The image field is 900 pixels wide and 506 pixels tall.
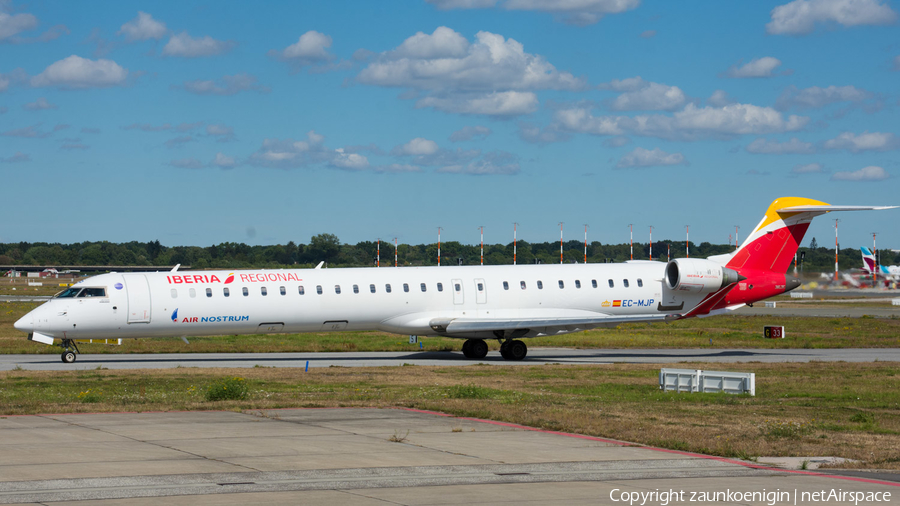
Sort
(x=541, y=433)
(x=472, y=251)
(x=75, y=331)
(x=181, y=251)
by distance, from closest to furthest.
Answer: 1. (x=541, y=433)
2. (x=75, y=331)
3. (x=472, y=251)
4. (x=181, y=251)

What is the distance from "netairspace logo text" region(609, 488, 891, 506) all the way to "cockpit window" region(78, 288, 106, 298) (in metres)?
23.3

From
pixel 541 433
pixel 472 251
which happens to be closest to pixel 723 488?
pixel 541 433

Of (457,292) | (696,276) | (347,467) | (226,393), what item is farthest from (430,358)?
(347,467)

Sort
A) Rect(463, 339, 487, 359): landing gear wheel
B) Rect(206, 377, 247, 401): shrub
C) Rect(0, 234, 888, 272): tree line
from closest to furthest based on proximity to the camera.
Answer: Rect(206, 377, 247, 401): shrub → Rect(463, 339, 487, 359): landing gear wheel → Rect(0, 234, 888, 272): tree line

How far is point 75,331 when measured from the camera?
30.1 meters

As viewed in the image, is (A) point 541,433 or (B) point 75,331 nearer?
(A) point 541,433

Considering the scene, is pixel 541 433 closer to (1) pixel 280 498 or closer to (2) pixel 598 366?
(1) pixel 280 498

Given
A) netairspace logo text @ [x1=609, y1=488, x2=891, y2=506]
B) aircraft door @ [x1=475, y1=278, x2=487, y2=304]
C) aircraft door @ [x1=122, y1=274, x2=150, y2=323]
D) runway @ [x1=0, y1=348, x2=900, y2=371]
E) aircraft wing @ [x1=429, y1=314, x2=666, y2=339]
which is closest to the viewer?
netairspace logo text @ [x1=609, y1=488, x2=891, y2=506]

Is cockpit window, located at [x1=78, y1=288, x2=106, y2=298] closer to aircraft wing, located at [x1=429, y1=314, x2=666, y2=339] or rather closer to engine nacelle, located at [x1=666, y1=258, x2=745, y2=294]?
aircraft wing, located at [x1=429, y1=314, x2=666, y2=339]

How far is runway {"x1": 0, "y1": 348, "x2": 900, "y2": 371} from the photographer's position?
31078 mm

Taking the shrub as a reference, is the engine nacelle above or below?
above

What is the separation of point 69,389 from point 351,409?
25.4ft

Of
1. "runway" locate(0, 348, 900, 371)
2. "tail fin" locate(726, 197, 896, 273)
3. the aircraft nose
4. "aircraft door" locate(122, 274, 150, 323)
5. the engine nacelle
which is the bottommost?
"runway" locate(0, 348, 900, 371)

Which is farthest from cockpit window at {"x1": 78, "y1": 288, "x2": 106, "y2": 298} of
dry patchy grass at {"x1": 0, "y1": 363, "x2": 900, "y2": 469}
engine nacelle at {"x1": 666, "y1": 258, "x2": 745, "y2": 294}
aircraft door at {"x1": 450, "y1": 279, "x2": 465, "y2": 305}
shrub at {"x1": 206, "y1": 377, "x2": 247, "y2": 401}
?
engine nacelle at {"x1": 666, "y1": 258, "x2": 745, "y2": 294}
